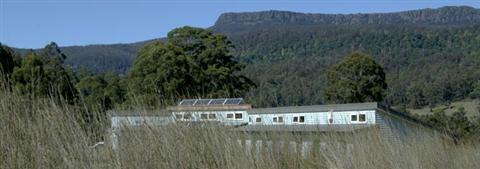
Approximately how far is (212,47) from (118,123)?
157ft

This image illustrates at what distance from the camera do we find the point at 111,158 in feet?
14.1

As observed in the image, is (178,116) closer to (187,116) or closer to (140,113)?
(187,116)

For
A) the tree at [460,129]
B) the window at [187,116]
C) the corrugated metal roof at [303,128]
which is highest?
the window at [187,116]

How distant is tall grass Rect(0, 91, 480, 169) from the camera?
4066 millimetres

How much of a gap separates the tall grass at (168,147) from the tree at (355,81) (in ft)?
147

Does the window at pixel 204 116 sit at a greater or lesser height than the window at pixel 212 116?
greater

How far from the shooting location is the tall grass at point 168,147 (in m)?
4.07

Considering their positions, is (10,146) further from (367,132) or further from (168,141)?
(367,132)

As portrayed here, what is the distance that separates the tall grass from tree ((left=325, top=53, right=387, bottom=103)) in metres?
44.9

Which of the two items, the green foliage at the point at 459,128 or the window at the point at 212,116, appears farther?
the green foliage at the point at 459,128

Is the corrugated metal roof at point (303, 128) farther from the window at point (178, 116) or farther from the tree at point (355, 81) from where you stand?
the tree at point (355, 81)

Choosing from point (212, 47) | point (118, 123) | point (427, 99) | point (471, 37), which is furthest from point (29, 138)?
point (471, 37)

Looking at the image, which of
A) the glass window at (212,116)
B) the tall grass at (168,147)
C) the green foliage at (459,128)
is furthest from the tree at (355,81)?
the glass window at (212,116)

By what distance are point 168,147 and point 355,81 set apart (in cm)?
4880
